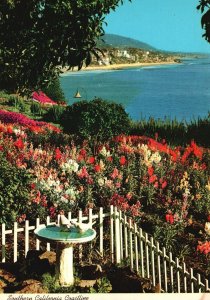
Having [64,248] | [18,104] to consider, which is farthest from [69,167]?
[18,104]

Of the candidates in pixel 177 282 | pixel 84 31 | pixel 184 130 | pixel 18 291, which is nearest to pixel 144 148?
pixel 84 31

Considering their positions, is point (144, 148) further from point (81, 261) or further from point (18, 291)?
point (18, 291)

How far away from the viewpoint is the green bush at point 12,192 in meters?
8.78

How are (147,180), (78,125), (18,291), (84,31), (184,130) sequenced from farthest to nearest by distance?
1. (184,130)
2. (78,125)
3. (84,31)
4. (147,180)
5. (18,291)

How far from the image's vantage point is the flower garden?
29.6ft

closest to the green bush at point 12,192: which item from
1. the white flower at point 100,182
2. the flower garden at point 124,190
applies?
the flower garden at point 124,190

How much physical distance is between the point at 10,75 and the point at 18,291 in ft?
37.5

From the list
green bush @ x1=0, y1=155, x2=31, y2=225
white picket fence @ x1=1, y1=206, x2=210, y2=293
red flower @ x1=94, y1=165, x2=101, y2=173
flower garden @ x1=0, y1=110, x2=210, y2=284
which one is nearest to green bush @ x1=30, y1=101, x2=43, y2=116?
flower garden @ x1=0, y1=110, x2=210, y2=284

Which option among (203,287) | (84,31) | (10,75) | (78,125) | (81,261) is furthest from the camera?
(78,125)

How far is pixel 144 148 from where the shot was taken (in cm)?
1287

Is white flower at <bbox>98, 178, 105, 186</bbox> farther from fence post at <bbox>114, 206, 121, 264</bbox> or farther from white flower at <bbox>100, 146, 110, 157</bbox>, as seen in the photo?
white flower at <bbox>100, 146, 110, 157</bbox>

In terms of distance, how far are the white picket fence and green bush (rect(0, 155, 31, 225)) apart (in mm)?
376

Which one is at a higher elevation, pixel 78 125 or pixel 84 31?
pixel 84 31

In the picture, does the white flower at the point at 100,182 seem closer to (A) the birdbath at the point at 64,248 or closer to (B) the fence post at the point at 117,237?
(B) the fence post at the point at 117,237
